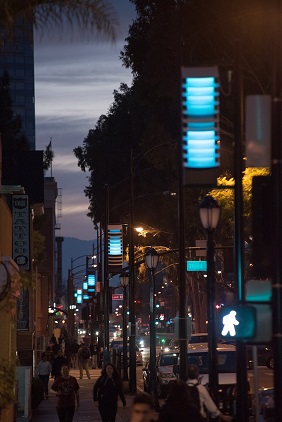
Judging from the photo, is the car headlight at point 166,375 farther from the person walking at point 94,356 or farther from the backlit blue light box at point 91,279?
the backlit blue light box at point 91,279

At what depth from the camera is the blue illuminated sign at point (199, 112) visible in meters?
16.8

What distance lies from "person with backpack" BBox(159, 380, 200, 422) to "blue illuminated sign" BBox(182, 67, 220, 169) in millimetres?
3896

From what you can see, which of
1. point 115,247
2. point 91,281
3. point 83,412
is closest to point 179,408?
point 83,412

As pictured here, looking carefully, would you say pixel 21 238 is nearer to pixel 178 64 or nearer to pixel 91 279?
pixel 178 64

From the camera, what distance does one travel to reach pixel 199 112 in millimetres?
16906

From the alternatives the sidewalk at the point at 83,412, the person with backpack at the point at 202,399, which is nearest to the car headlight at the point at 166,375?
the sidewalk at the point at 83,412

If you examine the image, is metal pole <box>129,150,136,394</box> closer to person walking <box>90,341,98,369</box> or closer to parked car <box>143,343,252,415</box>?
parked car <box>143,343,252,415</box>

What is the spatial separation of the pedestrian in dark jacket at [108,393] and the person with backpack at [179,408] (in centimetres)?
937

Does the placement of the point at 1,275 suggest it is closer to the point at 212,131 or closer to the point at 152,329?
the point at 212,131

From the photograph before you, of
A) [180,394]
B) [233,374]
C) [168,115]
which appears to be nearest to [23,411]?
[233,374]

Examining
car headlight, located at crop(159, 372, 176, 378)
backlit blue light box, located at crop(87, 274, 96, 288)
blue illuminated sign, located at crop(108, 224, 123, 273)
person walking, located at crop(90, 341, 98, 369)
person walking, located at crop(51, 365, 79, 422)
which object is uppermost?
backlit blue light box, located at crop(87, 274, 96, 288)

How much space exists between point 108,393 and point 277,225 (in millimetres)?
10815

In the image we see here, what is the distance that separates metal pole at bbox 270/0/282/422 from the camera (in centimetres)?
1402

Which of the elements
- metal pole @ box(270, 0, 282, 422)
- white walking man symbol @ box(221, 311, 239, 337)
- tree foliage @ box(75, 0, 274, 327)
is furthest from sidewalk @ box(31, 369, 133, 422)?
metal pole @ box(270, 0, 282, 422)
